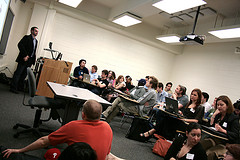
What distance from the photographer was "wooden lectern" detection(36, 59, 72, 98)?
5.00m

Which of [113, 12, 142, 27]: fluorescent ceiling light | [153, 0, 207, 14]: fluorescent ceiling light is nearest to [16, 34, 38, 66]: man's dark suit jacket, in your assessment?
[113, 12, 142, 27]: fluorescent ceiling light

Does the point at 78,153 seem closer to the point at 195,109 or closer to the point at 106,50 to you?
the point at 195,109

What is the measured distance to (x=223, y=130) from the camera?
9.09 ft

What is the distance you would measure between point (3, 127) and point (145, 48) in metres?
6.60

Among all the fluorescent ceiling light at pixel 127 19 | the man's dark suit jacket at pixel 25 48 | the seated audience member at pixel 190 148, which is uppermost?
the fluorescent ceiling light at pixel 127 19

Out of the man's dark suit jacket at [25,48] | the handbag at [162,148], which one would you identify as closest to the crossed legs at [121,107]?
the handbag at [162,148]

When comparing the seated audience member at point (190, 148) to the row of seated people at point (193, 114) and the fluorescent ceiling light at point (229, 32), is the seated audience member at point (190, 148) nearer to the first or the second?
the row of seated people at point (193, 114)

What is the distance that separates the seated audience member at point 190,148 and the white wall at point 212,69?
4435 millimetres

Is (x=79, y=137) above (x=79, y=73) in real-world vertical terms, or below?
below

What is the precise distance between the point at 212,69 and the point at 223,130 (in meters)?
4.63

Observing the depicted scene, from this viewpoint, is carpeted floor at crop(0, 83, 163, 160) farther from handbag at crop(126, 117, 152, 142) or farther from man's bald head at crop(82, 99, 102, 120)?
man's bald head at crop(82, 99, 102, 120)

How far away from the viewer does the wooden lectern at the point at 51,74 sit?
16.4ft

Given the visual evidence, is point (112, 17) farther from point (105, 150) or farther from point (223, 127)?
point (105, 150)

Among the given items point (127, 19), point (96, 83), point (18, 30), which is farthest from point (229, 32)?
point (18, 30)
